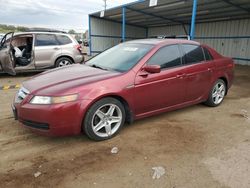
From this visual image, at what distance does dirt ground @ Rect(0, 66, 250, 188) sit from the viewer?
2.42 metres

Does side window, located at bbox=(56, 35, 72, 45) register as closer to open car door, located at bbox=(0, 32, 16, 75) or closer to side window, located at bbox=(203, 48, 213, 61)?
open car door, located at bbox=(0, 32, 16, 75)

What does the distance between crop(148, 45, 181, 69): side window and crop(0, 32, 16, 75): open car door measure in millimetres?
5726

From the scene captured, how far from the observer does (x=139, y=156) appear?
9.49 ft

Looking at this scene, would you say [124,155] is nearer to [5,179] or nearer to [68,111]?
[68,111]

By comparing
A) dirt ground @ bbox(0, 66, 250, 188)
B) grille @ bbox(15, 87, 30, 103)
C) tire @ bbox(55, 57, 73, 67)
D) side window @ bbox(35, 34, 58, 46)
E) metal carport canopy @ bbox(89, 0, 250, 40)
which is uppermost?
metal carport canopy @ bbox(89, 0, 250, 40)

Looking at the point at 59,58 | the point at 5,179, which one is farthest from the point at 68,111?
the point at 59,58

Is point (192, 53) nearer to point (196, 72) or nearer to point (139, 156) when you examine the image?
point (196, 72)

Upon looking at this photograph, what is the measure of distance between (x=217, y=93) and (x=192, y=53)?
125 centimetres

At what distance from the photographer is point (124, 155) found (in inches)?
115

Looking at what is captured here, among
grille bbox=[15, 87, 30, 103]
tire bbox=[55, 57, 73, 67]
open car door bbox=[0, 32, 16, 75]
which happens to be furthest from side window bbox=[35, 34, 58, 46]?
grille bbox=[15, 87, 30, 103]

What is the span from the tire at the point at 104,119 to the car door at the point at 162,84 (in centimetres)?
34

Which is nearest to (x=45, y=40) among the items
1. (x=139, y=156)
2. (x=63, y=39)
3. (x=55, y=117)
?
(x=63, y=39)

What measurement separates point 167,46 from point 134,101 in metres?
1.25

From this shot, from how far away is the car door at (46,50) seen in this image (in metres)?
8.09
